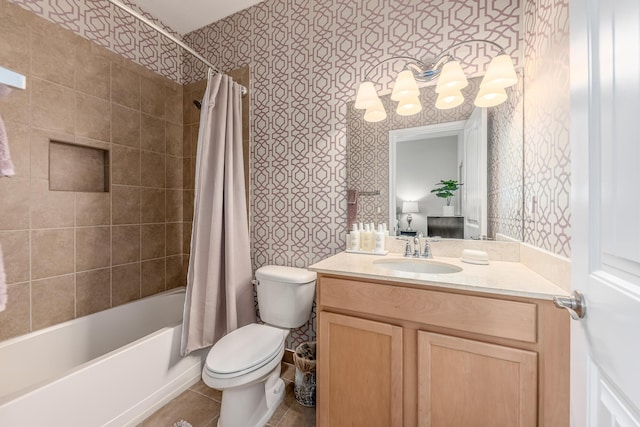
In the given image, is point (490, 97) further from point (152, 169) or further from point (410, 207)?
point (152, 169)

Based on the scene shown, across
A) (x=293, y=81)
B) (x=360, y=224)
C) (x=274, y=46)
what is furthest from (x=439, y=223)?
(x=274, y=46)

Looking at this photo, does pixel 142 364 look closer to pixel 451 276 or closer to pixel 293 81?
pixel 451 276

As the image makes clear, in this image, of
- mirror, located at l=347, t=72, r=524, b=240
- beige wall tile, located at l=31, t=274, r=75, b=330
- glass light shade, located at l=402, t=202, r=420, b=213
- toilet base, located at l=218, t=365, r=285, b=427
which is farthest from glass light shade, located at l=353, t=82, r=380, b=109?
beige wall tile, located at l=31, t=274, r=75, b=330

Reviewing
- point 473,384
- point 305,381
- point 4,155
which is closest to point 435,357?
point 473,384

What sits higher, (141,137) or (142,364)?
(141,137)

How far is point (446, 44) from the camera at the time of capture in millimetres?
1453

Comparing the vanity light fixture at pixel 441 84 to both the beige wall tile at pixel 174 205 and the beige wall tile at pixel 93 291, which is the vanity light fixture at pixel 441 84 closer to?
the beige wall tile at pixel 174 205

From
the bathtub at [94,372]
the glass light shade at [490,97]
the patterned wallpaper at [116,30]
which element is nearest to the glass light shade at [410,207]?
the glass light shade at [490,97]

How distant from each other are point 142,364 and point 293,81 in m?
2.01

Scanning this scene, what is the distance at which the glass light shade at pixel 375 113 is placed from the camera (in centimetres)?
156

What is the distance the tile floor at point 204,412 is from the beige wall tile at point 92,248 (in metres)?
1.03

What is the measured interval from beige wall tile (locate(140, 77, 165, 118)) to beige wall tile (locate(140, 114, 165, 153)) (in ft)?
0.18

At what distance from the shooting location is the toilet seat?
121 centimetres

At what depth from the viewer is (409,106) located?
1493 mm
